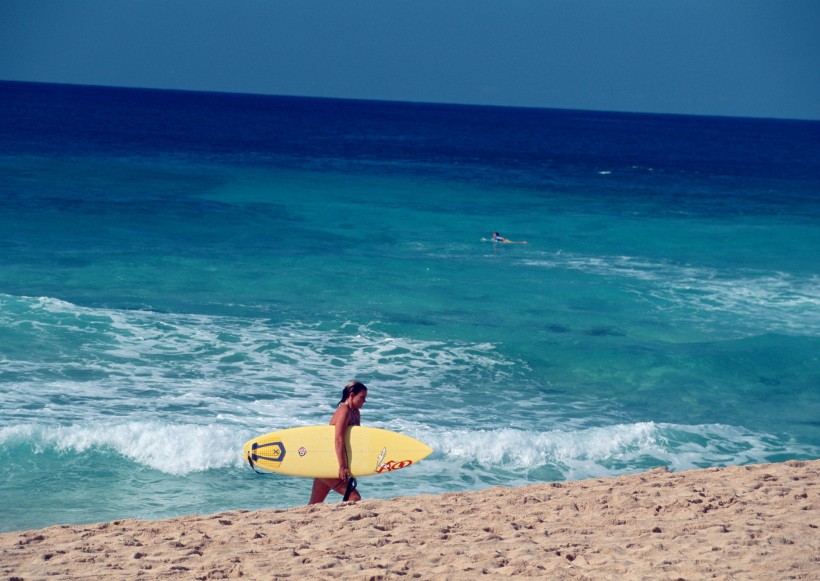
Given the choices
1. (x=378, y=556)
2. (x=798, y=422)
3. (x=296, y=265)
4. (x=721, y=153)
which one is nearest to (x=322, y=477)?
(x=378, y=556)

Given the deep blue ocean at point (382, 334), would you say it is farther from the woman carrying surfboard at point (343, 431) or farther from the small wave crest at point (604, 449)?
the woman carrying surfboard at point (343, 431)

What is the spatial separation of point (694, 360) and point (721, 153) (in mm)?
70779

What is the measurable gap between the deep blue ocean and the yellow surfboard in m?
0.72

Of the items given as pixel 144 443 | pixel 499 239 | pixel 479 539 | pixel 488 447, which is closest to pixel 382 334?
pixel 488 447

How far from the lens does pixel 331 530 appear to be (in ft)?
24.0

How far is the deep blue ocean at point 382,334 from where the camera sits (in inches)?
413

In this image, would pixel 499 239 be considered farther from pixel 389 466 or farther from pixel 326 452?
pixel 326 452

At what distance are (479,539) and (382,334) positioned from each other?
941 centimetres

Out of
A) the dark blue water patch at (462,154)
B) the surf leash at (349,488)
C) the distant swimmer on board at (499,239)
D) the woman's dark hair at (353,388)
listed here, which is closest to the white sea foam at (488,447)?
the surf leash at (349,488)

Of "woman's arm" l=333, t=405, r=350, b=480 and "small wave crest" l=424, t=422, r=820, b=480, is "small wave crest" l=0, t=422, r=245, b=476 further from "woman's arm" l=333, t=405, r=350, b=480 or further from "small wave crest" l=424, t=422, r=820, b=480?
"small wave crest" l=424, t=422, r=820, b=480

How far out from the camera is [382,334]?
16.3 m

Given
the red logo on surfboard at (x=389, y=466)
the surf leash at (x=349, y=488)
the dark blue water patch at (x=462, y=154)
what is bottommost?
the surf leash at (x=349, y=488)

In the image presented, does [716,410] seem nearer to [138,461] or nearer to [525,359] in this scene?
[525,359]

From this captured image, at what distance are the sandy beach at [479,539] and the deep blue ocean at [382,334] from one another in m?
1.68
